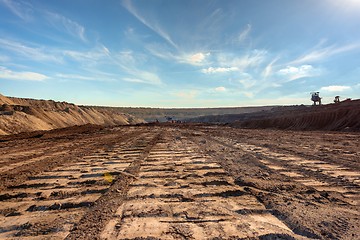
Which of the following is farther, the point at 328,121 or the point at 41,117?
the point at 41,117

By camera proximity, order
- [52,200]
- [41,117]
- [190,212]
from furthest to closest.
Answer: [41,117] → [52,200] → [190,212]

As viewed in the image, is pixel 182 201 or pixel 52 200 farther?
pixel 52 200

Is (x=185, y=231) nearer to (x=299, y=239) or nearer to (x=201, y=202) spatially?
(x=201, y=202)

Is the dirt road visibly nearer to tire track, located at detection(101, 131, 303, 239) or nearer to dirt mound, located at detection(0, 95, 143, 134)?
tire track, located at detection(101, 131, 303, 239)

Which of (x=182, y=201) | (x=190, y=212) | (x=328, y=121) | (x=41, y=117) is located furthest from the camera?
(x=41, y=117)

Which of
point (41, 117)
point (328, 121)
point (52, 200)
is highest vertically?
point (328, 121)

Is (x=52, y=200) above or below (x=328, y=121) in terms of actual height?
below

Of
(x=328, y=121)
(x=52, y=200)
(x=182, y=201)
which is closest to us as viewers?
(x=182, y=201)

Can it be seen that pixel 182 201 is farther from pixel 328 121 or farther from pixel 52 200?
pixel 328 121

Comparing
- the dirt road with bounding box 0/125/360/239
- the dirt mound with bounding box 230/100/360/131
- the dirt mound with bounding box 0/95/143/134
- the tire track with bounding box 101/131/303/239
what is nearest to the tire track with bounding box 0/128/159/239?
the dirt road with bounding box 0/125/360/239

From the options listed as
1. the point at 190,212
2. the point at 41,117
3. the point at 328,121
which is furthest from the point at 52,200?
the point at 41,117

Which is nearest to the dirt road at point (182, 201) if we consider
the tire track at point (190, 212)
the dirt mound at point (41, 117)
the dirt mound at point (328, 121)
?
the tire track at point (190, 212)

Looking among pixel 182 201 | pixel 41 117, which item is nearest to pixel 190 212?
pixel 182 201

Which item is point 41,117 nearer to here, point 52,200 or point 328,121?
point 52,200
